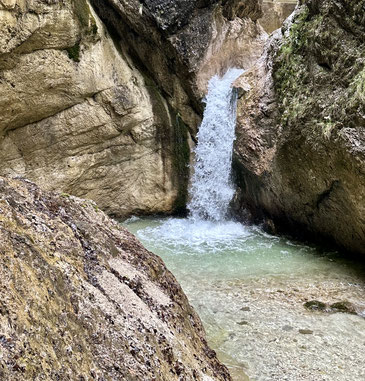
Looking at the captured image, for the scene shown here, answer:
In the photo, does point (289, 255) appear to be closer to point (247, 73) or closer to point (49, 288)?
point (247, 73)

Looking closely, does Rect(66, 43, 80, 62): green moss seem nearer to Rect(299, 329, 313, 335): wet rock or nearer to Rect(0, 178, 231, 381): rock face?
Rect(0, 178, 231, 381): rock face

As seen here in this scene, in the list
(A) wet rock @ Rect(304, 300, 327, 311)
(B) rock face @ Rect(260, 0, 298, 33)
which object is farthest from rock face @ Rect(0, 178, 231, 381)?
(B) rock face @ Rect(260, 0, 298, 33)

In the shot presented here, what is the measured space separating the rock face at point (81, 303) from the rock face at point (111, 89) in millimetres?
6144

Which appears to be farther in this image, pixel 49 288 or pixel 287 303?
pixel 287 303

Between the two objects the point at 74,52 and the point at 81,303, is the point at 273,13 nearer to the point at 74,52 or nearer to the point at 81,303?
the point at 74,52

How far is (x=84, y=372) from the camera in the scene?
65.1 inches

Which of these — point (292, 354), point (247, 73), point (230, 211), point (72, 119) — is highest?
point (247, 73)

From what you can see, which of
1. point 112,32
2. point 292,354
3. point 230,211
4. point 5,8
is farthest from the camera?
point 230,211

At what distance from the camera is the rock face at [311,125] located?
6.21 m

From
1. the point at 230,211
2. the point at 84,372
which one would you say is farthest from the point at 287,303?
the point at 230,211

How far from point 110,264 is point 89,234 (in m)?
0.25

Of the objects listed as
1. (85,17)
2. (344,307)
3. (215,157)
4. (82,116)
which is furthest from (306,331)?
(85,17)

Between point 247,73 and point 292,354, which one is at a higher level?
point 247,73

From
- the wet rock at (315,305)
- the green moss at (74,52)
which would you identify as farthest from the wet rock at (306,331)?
the green moss at (74,52)
